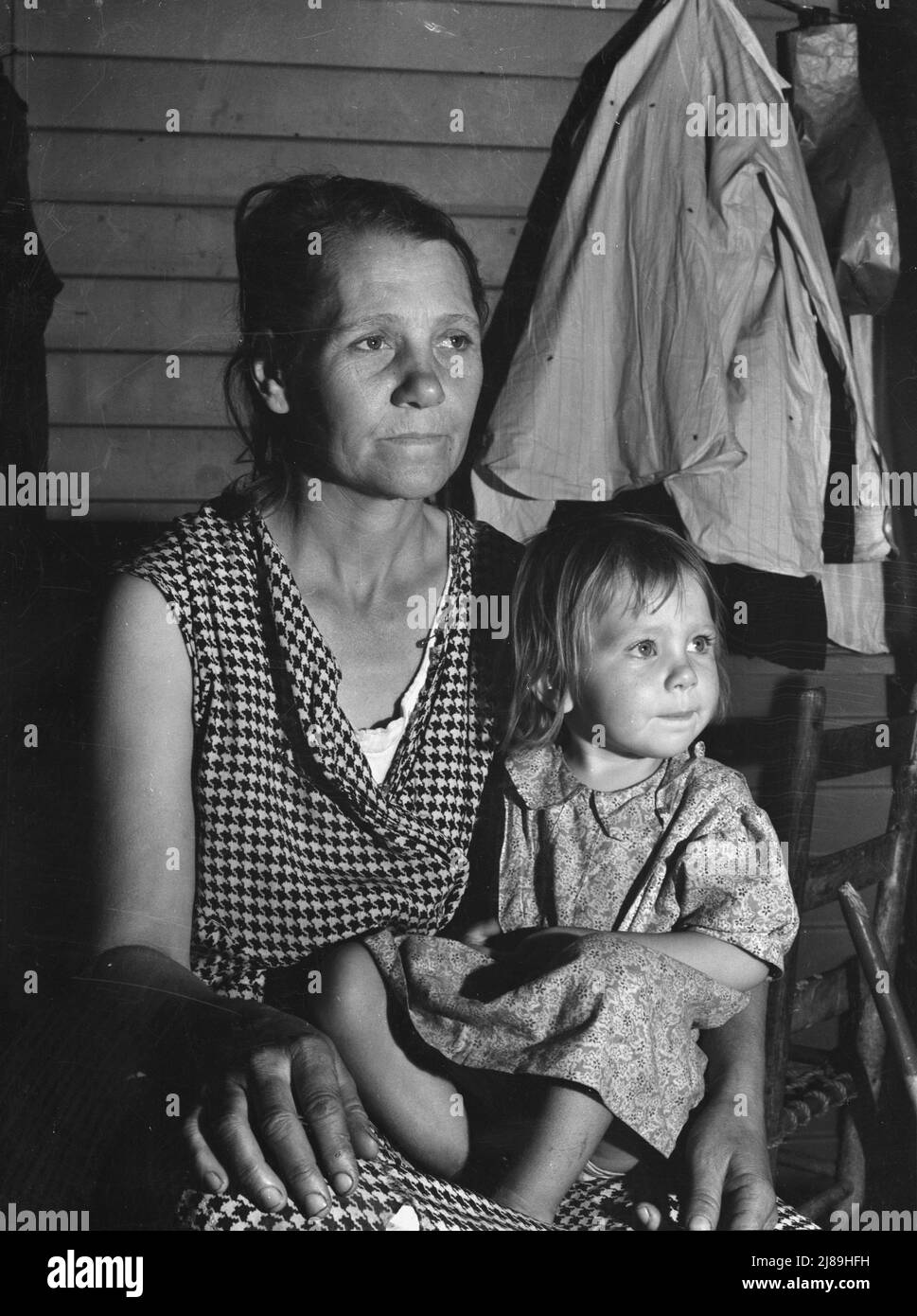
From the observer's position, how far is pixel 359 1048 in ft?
3.88

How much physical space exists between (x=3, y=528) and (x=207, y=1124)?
1.05 m

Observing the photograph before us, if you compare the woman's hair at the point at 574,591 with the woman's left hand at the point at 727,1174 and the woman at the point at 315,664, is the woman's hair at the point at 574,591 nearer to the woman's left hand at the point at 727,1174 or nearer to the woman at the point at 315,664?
the woman at the point at 315,664

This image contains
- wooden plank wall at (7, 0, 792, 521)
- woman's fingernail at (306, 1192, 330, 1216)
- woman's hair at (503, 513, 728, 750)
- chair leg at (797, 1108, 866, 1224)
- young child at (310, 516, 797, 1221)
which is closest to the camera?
woman's fingernail at (306, 1192, 330, 1216)

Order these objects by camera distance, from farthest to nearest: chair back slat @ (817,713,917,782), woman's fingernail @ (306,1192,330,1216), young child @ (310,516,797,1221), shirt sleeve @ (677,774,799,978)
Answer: chair back slat @ (817,713,917,782) < shirt sleeve @ (677,774,799,978) < young child @ (310,516,797,1221) < woman's fingernail @ (306,1192,330,1216)

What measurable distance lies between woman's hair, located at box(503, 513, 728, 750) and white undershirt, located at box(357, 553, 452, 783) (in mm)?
126

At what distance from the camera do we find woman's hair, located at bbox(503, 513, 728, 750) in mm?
1350

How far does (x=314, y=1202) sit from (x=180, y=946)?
0.36m

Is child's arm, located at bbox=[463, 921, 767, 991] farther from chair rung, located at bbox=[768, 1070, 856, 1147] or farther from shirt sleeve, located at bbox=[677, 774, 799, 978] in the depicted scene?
chair rung, located at bbox=[768, 1070, 856, 1147]

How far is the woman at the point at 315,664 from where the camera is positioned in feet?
4.17

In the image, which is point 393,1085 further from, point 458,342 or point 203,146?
point 203,146

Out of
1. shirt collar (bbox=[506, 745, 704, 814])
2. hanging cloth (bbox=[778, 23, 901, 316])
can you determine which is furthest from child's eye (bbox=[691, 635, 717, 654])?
hanging cloth (bbox=[778, 23, 901, 316])

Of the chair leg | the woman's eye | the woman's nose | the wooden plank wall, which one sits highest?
the wooden plank wall
